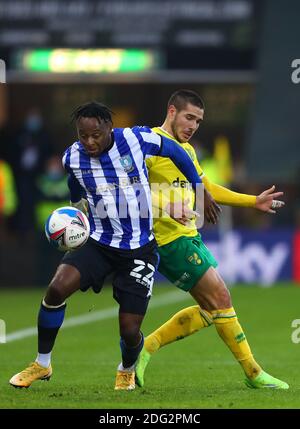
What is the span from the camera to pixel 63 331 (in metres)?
13.2

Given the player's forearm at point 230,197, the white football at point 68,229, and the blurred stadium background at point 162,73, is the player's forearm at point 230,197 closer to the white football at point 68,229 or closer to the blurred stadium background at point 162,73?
the white football at point 68,229

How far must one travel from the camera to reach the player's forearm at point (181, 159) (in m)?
8.65

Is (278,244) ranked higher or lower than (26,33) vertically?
lower

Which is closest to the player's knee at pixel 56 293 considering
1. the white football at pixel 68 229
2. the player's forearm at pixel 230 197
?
the white football at pixel 68 229

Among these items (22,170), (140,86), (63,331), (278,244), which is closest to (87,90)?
(140,86)

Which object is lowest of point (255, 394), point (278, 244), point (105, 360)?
point (278, 244)

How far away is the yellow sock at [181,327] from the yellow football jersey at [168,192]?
62 centimetres

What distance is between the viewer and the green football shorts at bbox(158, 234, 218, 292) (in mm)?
8867

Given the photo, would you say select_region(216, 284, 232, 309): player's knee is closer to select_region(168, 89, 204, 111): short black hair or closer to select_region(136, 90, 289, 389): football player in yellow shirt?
select_region(136, 90, 289, 389): football player in yellow shirt

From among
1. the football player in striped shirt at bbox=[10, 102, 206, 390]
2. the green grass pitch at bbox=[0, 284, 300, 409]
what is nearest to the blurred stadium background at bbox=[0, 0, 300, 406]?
the green grass pitch at bbox=[0, 284, 300, 409]

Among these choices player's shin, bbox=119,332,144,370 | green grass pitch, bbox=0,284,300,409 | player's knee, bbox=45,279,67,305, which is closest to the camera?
green grass pitch, bbox=0,284,300,409

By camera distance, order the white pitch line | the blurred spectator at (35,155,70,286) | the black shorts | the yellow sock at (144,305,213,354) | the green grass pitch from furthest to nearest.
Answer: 1. the blurred spectator at (35,155,70,286)
2. the white pitch line
3. the yellow sock at (144,305,213,354)
4. the black shorts
5. the green grass pitch
